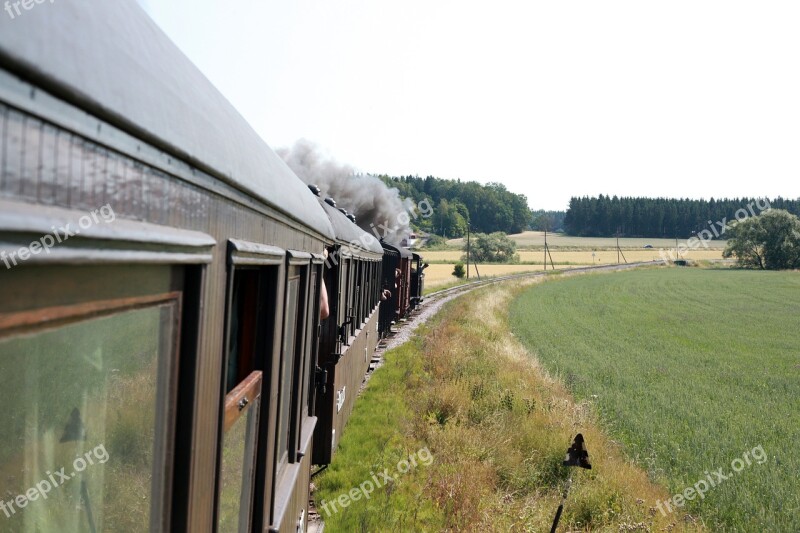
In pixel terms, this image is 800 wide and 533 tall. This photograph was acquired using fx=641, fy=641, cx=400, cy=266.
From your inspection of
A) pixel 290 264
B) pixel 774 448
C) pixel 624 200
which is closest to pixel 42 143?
pixel 290 264

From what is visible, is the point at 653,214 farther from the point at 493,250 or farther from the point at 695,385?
the point at 695,385

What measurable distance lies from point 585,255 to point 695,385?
261 feet

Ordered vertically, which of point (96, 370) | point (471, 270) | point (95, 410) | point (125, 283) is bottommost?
point (471, 270)

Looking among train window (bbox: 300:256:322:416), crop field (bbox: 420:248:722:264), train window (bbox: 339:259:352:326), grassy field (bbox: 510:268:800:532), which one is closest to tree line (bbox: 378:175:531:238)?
crop field (bbox: 420:248:722:264)

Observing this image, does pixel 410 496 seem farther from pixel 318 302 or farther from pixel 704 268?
pixel 704 268

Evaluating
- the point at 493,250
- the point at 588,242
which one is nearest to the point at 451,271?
the point at 493,250

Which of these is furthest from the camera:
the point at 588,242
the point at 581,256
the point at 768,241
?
the point at 588,242

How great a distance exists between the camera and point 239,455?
2332 mm

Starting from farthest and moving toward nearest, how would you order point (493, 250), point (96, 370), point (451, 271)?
point (493, 250) < point (451, 271) < point (96, 370)

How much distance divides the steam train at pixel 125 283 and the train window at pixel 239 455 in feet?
0.04

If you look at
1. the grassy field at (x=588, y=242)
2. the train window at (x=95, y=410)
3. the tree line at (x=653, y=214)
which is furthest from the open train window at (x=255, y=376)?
the tree line at (x=653, y=214)

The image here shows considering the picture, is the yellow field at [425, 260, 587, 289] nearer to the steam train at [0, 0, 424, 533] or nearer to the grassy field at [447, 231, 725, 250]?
the grassy field at [447, 231, 725, 250]

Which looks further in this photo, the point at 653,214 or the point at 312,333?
the point at 653,214

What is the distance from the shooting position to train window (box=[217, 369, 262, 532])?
6.79 ft
